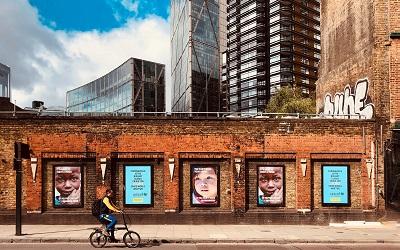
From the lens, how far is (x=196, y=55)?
117500mm

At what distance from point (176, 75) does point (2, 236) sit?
395 feet

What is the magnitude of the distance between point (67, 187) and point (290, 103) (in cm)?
3595

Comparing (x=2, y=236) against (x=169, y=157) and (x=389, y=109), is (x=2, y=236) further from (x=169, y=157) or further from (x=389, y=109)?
(x=389, y=109)

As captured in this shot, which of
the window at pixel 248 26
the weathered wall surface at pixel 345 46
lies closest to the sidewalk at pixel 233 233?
the weathered wall surface at pixel 345 46

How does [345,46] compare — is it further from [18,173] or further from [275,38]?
[275,38]

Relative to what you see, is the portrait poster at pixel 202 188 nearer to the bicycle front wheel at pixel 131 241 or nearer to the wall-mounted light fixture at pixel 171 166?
the wall-mounted light fixture at pixel 171 166

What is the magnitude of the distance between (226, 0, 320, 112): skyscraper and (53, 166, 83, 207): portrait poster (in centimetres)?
9460

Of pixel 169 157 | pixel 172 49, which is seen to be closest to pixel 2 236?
pixel 169 157

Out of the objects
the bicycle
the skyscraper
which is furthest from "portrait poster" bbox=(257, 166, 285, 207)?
the skyscraper

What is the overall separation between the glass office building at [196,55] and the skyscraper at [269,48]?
5406 millimetres

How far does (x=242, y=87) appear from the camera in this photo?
124 metres

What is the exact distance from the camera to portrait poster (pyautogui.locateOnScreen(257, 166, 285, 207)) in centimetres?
2070

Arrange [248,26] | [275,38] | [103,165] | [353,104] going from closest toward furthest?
[103,165] → [353,104] → [275,38] → [248,26]

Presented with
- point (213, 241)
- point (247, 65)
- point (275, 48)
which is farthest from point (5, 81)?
point (247, 65)
